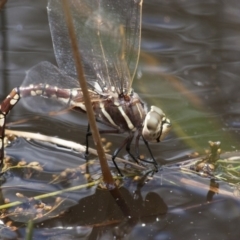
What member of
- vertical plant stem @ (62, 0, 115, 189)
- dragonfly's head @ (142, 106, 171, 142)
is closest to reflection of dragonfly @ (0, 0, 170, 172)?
dragonfly's head @ (142, 106, 171, 142)

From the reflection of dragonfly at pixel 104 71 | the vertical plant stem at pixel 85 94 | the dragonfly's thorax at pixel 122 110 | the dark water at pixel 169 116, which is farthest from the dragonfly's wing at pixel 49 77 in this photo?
the vertical plant stem at pixel 85 94

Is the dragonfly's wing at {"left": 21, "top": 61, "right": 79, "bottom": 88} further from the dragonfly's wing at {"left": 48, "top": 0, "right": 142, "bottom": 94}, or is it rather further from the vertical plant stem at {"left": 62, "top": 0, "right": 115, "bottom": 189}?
the vertical plant stem at {"left": 62, "top": 0, "right": 115, "bottom": 189}

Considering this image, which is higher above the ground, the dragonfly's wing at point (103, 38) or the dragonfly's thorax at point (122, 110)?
the dragonfly's wing at point (103, 38)

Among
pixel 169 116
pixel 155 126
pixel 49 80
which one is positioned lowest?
pixel 169 116

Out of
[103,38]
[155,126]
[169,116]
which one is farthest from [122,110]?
[169,116]

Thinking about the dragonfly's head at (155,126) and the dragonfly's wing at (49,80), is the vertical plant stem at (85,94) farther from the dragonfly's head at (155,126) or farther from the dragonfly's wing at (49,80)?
the dragonfly's wing at (49,80)

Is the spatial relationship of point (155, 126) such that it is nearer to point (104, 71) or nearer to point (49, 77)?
point (104, 71)

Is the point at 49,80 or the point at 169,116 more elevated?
the point at 49,80
